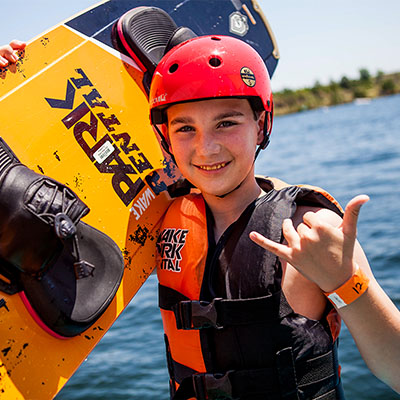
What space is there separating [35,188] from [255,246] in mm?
972

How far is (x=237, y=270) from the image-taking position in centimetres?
210

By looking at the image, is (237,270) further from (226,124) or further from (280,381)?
(226,124)

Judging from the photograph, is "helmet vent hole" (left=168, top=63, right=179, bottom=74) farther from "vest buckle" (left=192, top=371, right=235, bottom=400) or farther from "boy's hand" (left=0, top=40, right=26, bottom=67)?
"vest buckle" (left=192, top=371, right=235, bottom=400)

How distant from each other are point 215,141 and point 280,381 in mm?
1032

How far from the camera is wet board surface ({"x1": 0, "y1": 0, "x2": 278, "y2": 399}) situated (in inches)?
87.4

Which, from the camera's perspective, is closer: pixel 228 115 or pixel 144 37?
pixel 228 115

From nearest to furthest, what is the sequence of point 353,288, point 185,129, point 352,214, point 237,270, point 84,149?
1. point 352,214
2. point 353,288
3. point 237,270
4. point 185,129
5. point 84,149

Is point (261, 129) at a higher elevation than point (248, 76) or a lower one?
lower

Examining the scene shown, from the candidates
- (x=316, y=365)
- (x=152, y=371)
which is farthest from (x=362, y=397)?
(x=316, y=365)

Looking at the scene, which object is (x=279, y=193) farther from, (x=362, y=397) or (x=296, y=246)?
(x=362, y=397)

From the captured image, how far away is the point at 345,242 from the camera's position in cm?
159

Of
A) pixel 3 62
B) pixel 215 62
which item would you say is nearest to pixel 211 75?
pixel 215 62

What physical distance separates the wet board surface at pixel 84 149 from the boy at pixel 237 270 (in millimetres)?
414

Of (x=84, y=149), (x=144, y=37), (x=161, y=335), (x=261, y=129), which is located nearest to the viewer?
(x=261, y=129)
